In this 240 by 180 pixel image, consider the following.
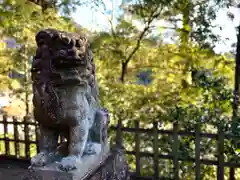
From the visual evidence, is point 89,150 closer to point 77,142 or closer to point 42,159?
point 77,142

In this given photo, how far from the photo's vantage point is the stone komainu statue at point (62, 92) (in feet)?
5.72

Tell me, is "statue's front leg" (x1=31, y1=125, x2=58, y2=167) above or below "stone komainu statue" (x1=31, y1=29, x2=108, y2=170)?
below

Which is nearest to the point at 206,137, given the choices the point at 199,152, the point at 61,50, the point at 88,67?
the point at 199,152

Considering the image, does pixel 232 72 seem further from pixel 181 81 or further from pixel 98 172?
pixel 98 172

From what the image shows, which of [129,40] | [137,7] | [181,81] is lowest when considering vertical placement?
[181,81]

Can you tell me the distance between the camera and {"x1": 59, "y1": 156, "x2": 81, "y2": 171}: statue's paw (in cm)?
178

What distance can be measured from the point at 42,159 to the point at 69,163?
23 centimetres

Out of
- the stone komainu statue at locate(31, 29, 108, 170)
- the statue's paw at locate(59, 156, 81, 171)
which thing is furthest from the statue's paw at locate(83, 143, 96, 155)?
the statue's paw at locate(59, 156, 81, 171)

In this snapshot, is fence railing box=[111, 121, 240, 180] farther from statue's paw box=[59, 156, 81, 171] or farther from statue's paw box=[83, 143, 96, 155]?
statue's paw box=[59, 156, 81, 171]

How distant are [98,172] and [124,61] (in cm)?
341

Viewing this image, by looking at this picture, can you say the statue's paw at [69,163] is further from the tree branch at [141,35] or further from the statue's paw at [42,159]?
the tree branch at [141,35]

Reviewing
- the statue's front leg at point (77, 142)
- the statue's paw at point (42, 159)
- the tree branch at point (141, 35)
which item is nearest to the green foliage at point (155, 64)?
the tree branch at point (141, 35)

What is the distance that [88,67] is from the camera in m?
1.95

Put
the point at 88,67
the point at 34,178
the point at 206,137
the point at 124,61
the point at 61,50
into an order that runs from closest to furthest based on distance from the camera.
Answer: the point at 61,50 < the point at 34,178 < the point at 88,67 < the point at 206,137 < the point at 124,61
